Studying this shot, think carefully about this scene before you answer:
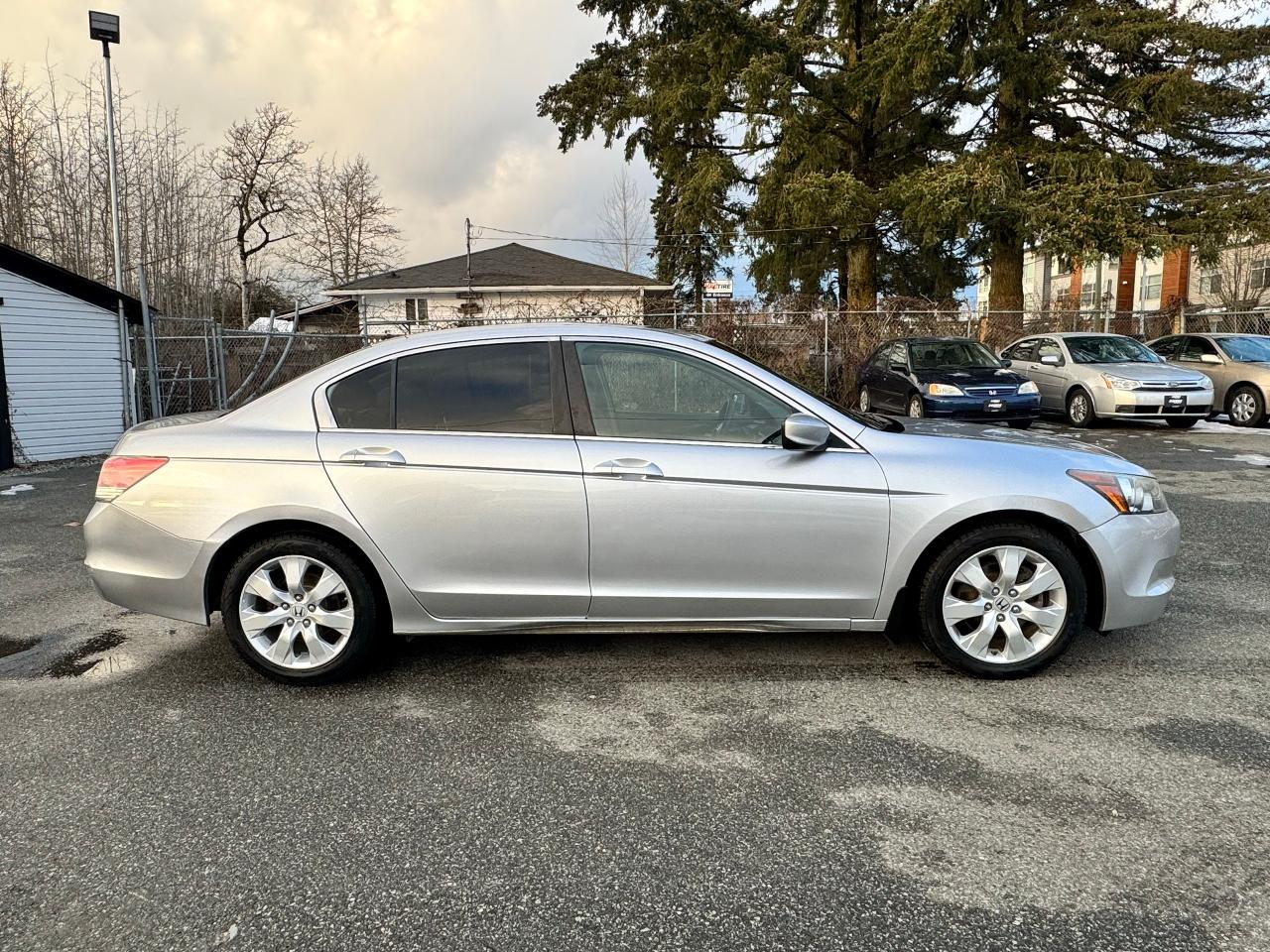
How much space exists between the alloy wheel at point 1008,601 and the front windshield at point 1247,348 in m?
13.2

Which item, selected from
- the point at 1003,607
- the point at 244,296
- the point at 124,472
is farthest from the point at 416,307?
the point at 1003,607

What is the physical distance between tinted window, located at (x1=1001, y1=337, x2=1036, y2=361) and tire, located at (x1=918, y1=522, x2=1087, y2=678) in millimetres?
12666

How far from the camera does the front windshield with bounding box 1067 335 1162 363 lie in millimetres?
13695

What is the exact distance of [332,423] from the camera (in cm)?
374

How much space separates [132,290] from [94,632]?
2188 centimetres

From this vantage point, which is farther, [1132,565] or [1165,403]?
[1165,403]

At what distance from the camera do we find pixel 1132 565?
12.1ft

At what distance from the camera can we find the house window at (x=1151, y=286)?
40.2 meters

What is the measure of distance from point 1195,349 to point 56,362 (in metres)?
18.0

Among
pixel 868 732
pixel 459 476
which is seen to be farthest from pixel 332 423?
pixel 868 732

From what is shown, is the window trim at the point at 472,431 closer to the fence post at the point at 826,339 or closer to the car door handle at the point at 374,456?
the car door handle at the point at 374,456

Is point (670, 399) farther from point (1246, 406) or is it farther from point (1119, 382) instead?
point (1246, 406)

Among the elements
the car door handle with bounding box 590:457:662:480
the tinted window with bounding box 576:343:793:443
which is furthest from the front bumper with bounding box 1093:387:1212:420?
the car door handle with bounding box 590:457:662:480

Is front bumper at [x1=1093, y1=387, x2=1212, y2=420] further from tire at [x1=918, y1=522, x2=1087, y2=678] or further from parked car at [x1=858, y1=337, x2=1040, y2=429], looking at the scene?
tire at [x1=918, y1=522, x2=1087, y2=678]
